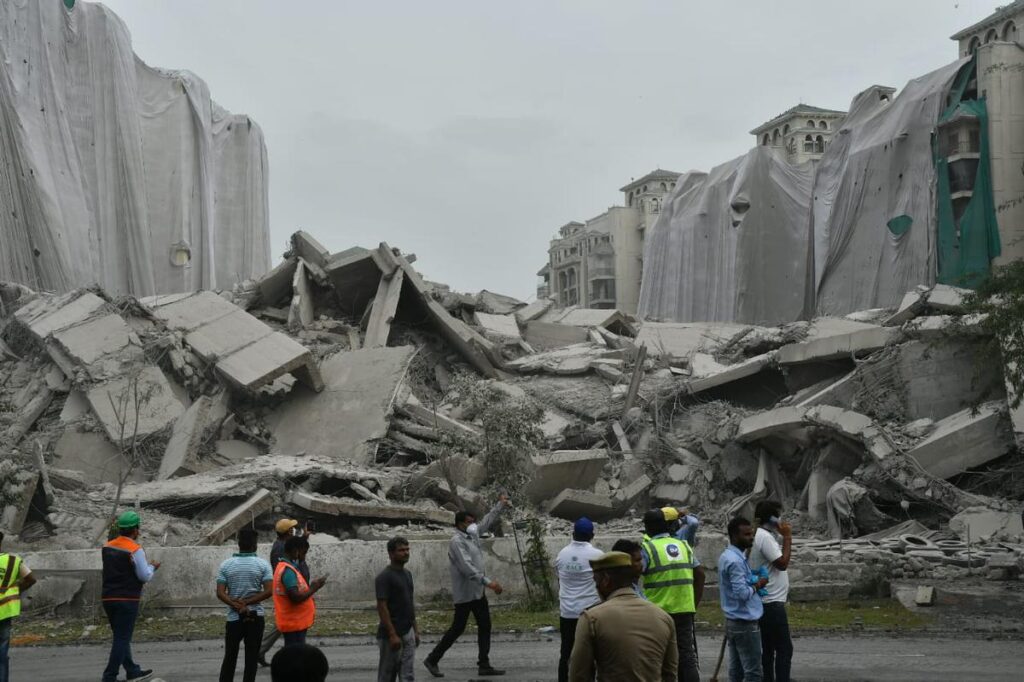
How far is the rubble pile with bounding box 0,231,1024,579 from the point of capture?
16750 millimetres

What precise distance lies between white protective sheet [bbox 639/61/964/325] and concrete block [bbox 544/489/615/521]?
1582cm

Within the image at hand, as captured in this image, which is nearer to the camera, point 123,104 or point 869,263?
point 869,263

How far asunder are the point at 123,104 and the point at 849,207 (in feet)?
81.2

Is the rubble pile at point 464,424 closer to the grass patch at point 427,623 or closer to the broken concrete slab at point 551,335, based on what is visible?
the grass patch at point 427,623

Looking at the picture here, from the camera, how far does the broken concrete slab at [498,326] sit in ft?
88.8

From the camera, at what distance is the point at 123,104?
4062cm

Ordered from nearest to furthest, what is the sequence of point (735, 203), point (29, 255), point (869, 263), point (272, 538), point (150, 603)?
point (150, 603)
point (272, 538)
point (869, 263)
point (29, 255)
point (735, 203)

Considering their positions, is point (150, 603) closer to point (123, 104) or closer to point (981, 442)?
point (981, 442)

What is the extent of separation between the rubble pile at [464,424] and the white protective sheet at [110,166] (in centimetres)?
1208

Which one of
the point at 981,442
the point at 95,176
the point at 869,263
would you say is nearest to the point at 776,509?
the point at 981,442

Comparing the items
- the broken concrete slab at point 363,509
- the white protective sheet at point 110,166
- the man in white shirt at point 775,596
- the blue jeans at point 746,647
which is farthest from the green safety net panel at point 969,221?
the white protective sheet at point 110,166

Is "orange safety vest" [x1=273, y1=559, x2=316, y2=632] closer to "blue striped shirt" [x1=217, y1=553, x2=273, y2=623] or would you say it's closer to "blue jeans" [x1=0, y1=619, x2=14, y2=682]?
"blue striped shirt" [x1=217, y1=553, x2=273, y2=623]

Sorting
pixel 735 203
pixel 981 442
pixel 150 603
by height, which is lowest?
pixel 150 603

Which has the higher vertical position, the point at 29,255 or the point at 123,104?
the point at 123,104
